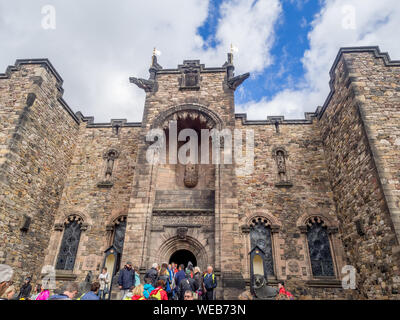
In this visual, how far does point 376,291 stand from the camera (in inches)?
331

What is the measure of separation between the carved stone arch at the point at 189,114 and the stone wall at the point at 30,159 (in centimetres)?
539

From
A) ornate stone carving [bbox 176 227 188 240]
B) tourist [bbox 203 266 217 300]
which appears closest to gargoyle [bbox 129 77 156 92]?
ornate stone carving [bbox 176 227 188 240]

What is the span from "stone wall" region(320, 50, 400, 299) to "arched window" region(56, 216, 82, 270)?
12443 millimetres

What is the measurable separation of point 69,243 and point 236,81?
11520mm

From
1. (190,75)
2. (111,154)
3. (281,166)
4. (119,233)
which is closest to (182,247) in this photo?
(119,233)

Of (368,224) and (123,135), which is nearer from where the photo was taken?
(368,224)

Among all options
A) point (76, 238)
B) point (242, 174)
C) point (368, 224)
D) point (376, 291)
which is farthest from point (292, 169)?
point (76, 238)

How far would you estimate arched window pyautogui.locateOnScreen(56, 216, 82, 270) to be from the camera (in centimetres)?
1217

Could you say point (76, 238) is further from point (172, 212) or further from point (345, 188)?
point (345, 188)

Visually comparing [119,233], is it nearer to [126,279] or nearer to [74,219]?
[74,219]

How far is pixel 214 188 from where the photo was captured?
11.4 m

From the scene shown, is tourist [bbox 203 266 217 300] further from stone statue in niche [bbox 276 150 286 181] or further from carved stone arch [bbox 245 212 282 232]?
stone statue in niche [bbox 276 150 286 181]
